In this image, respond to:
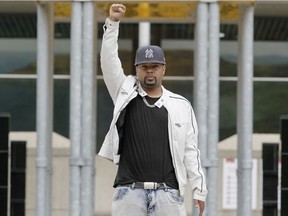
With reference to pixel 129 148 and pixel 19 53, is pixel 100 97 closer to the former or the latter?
pixel 19 53

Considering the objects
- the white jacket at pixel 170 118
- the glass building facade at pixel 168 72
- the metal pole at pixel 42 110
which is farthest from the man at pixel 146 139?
the glass building facade at pixel 168 72

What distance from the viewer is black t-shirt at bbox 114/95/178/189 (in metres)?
5.38

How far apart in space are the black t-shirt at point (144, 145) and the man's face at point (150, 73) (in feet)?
0.45

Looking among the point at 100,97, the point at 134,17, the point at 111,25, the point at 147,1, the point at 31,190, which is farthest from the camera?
the point at 100,97

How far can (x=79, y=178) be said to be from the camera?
28.3 feet

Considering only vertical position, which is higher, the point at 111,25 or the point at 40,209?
the point at 111,25

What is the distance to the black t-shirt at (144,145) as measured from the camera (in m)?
5.38

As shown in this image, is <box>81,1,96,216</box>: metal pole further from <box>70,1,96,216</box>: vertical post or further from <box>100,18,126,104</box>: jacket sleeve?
<box>100,18,126,104</box>: jacket sleeve

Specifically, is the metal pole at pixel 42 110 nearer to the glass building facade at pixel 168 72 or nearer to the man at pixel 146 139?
the man at pixel 146 139

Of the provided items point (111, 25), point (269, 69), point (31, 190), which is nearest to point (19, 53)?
point (31, 190)

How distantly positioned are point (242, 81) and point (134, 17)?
4.44 feet

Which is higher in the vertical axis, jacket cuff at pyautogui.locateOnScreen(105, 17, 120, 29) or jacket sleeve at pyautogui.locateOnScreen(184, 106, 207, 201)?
jacket cuff at pyautogui.locateOnScreen(105, 17, 120, 29)

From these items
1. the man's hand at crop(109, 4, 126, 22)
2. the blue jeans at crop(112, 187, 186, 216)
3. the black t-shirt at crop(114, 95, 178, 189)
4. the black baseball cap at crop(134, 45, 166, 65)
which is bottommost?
the blue jeans at crop(112, 187, 186, 216)

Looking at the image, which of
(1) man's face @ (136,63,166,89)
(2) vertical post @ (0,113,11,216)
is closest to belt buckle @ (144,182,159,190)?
(1) man's face @ (136,63,166,89)
